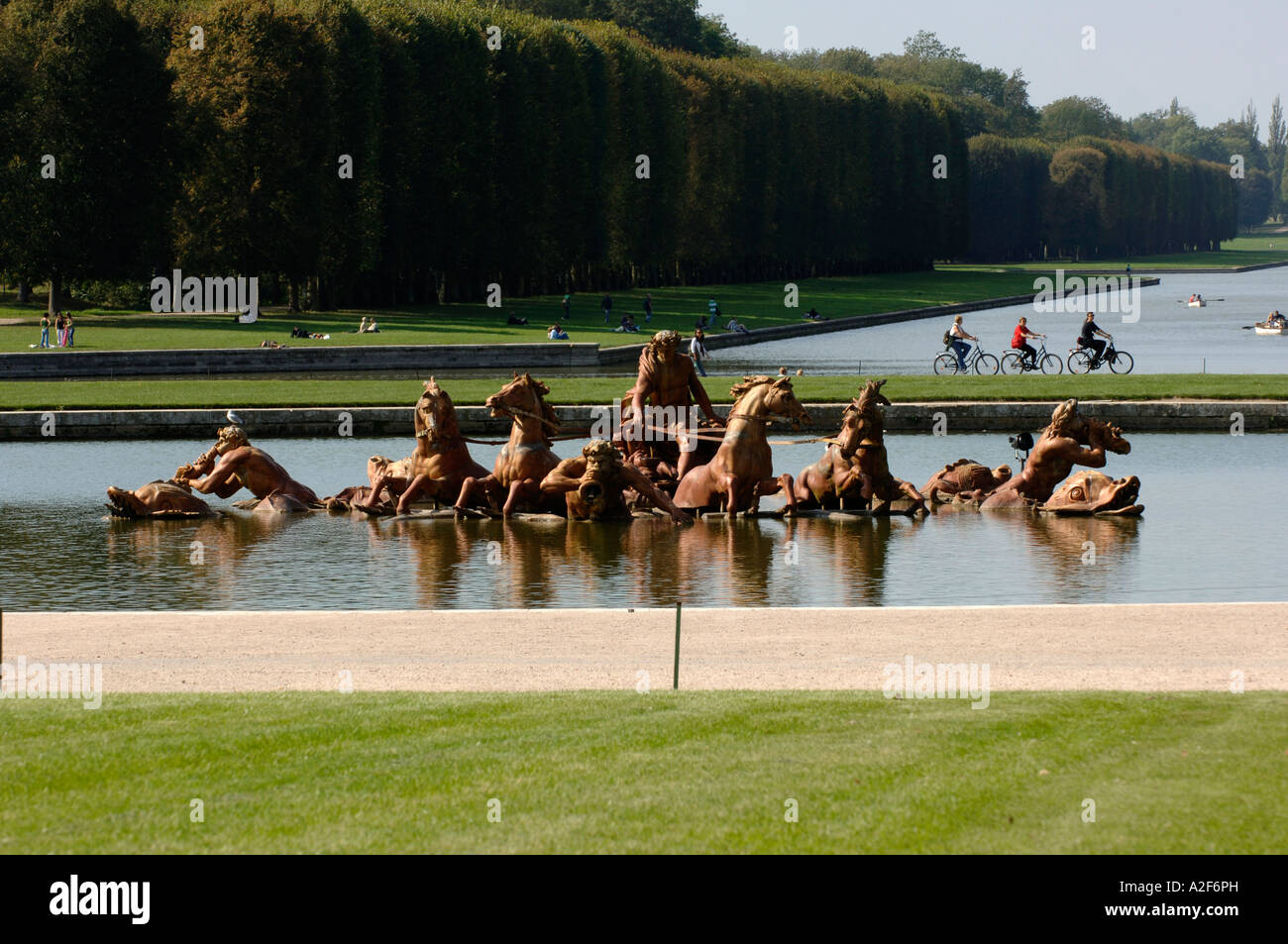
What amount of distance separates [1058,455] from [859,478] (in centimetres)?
212

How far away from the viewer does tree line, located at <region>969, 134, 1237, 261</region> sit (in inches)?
5487

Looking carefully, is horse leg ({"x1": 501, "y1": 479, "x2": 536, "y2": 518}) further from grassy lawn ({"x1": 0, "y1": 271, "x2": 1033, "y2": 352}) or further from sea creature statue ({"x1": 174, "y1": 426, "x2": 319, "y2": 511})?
grassy lawn ({"x1": 0, "y1": 271, "x2": 1033, "y2": 352})

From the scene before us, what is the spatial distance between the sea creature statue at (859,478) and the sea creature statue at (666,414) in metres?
1.20

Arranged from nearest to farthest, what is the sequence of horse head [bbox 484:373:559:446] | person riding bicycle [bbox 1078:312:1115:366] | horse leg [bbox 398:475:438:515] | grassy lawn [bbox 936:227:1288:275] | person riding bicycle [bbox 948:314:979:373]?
horse head [bbox 484:373:559:446] < horse leg [bbox 398:475:438:515] < person riding bicycle [bbox 1078:312:1115:366] < person riding bicycle [bbox 948:314:979:373] < grassy lawn [bbox 936:227:1288:275]

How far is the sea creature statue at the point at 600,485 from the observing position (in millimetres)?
16609

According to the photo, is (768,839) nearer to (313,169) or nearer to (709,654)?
(709,654)

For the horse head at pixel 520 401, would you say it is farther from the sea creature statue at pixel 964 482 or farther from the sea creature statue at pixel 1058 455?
the sea creature statue at pixel 1058 455

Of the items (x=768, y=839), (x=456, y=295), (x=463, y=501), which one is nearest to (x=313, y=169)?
(x=456, y=295)

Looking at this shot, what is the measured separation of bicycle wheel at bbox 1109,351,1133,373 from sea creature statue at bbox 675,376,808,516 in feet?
65.4

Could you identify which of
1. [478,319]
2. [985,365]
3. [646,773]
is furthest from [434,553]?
[478,319]

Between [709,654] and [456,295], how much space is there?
5762cm

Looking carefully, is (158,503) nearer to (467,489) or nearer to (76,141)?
(467,489)

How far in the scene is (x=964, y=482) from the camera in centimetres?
1823

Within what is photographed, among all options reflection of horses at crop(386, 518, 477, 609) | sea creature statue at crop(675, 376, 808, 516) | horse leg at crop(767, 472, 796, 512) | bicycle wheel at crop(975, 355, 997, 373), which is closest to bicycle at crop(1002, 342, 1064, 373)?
bicycle wheel at crop(975, 355, 997, 373)
